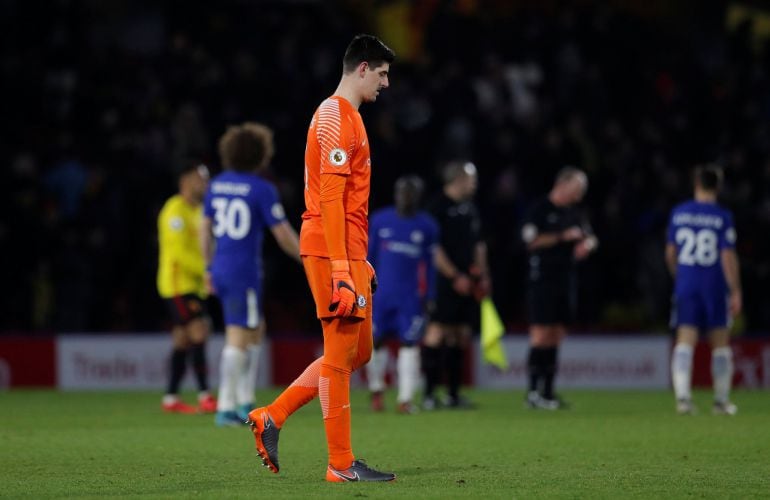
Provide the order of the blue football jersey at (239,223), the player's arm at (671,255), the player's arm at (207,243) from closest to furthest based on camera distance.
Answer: the blue football jersey at (239,223), the player's arm at (207,243), the player's arm at (671,255)

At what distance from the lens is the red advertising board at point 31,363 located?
17.0m

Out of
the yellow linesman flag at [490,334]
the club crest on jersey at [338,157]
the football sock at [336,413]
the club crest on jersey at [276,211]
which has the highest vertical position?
the club crest on jersey at [276,211]

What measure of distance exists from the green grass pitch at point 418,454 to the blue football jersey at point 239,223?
1.26m

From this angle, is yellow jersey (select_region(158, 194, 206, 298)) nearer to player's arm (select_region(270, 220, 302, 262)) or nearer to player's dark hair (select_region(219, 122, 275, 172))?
player's dark hair (select_region(219, 122, 275, 172))

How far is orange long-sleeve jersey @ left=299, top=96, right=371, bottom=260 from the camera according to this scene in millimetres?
6832

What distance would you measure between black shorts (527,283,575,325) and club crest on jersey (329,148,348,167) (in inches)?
259

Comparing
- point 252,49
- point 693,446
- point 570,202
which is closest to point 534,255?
point 570,202

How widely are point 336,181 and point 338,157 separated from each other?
12 cm

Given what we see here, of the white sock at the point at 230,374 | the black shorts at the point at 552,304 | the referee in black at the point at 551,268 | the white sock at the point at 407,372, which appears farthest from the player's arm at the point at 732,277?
the white sock at the point at 230,374

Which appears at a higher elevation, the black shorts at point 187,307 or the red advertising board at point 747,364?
the black shorts at point 187,307

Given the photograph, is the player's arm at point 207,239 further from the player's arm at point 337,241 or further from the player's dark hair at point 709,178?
the player's arm at point 337,241

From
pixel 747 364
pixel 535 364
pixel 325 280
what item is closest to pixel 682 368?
pixel 535 364

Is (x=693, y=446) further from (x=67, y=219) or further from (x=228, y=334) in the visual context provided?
(x=67, y=219)

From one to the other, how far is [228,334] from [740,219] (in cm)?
992
